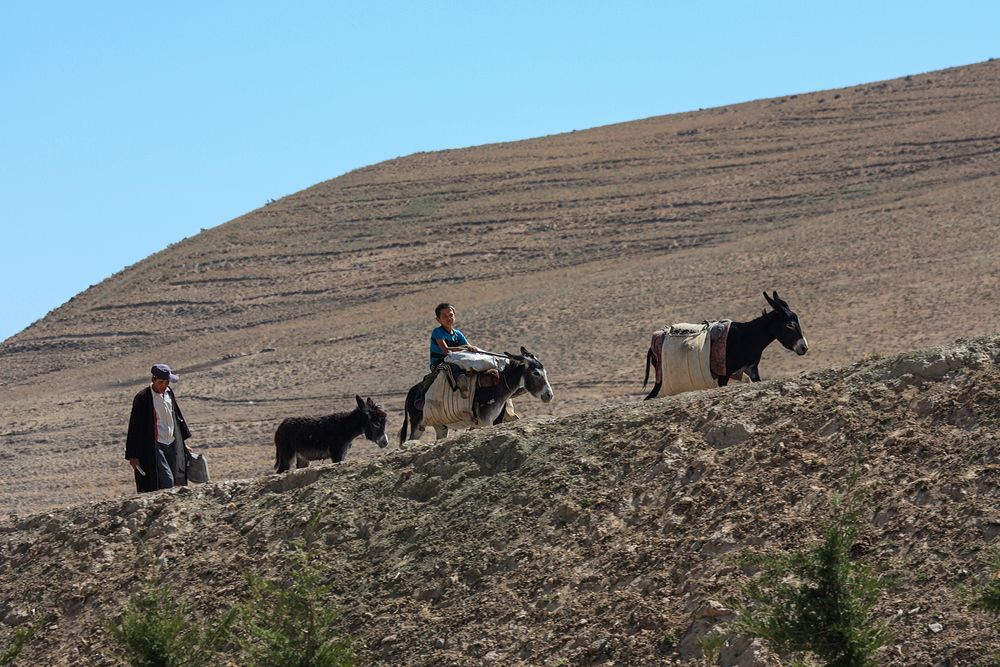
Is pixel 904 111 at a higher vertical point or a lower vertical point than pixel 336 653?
higher

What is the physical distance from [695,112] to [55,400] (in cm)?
3948

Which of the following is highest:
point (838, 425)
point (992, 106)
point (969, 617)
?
point (992, 106)

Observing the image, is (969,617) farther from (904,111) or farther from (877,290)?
(904,111)

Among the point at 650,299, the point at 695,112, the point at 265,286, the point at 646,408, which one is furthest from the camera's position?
the point at 695,112

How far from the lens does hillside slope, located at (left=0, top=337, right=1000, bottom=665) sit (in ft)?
37.2

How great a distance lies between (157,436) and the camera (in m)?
15.9

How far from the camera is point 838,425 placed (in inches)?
509

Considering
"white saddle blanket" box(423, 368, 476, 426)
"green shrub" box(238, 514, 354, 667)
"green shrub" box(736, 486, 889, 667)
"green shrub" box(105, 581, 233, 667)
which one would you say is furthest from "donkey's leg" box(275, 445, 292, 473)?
"green shrub" box(736, 486, 889, 667)

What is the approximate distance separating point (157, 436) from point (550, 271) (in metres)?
44.9

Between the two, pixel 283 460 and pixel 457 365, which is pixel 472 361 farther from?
pixel 283 460

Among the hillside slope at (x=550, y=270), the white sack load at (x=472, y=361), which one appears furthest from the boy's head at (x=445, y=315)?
the hillside slope at (x=550, y=270)

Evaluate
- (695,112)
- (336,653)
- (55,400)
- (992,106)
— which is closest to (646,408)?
(336,653)

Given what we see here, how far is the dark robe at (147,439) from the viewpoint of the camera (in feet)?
51.5

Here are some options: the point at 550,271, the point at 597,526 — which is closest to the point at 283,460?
the point at 597,526
